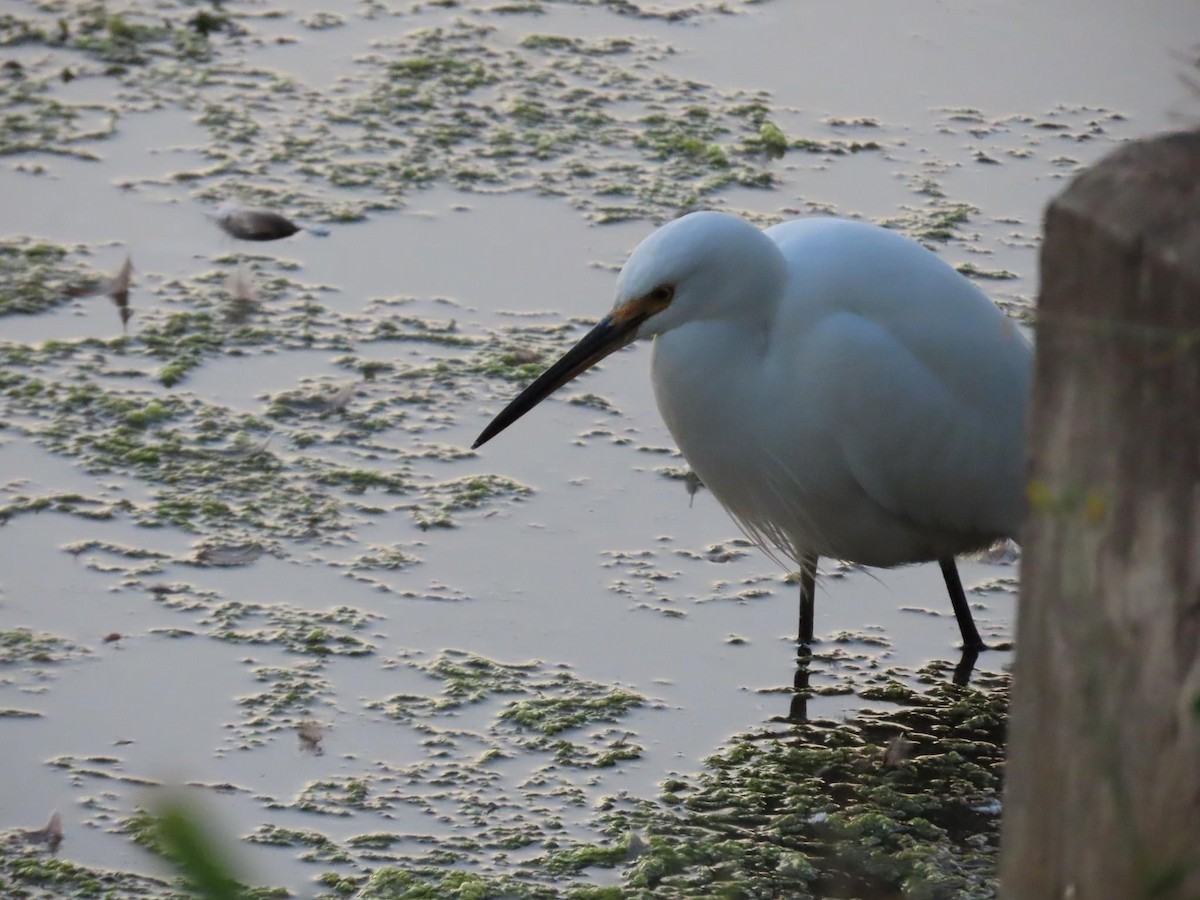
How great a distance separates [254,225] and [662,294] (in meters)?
2.22

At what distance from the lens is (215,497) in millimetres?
3670

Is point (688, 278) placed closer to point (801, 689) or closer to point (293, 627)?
point (801, 689)

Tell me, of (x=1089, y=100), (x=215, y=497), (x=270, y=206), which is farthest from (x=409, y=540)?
(x=1089, y=100)

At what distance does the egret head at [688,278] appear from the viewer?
9.11 ft

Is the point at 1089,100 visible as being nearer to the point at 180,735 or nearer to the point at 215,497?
the point at 215,497

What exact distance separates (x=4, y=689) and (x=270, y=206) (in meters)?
2.15

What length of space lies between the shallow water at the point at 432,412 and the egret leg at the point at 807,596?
0.05m

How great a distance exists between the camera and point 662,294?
9.34 feet

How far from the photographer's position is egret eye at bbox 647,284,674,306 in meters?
2.82

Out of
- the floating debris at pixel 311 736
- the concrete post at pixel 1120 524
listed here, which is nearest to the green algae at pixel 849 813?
the floating debris at pixel 311 736

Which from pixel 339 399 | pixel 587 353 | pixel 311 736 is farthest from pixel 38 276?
pixel 587 353

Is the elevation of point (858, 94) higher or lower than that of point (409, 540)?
higher

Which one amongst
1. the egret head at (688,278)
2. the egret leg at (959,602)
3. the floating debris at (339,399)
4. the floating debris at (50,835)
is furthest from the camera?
the floating debris at (339,399)

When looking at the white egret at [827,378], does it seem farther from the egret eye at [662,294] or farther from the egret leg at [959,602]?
the egret leg at [959,602]
